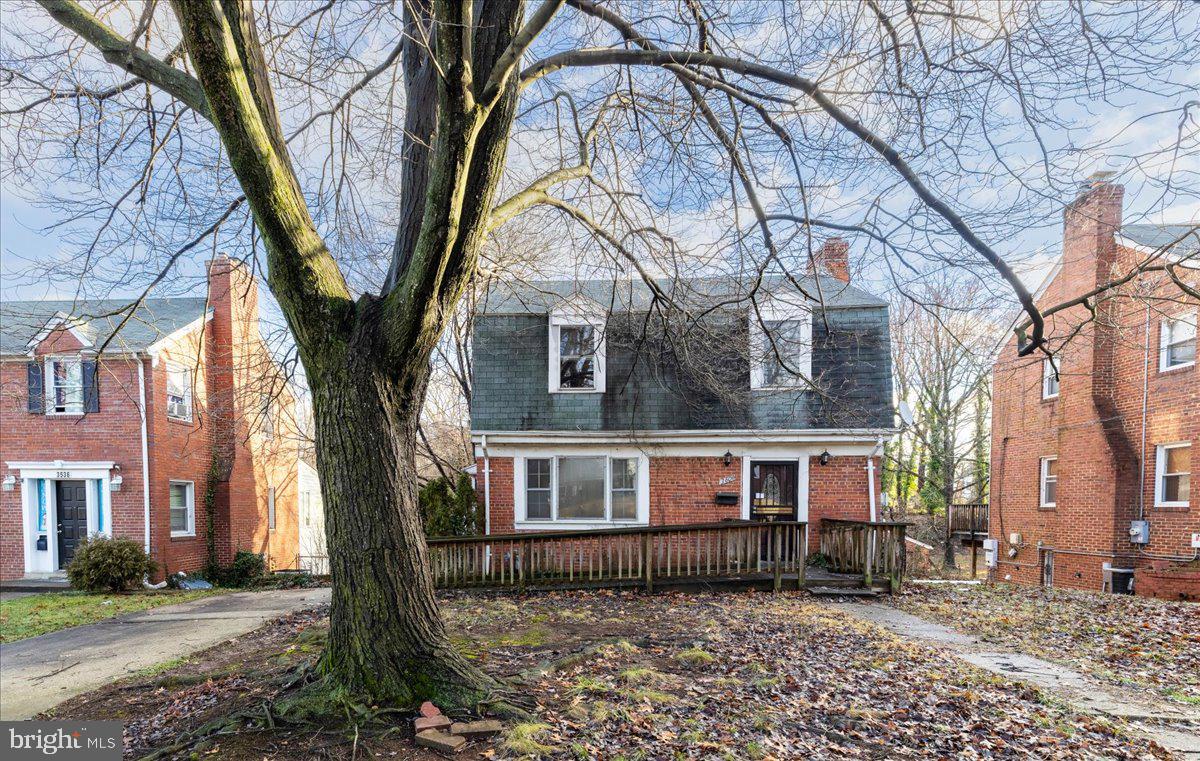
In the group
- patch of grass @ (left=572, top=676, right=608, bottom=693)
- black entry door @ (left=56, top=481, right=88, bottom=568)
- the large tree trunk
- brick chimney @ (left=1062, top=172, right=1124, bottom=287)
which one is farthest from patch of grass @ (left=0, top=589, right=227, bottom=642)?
brick chimney @ (left=1062, top=172, right=1124, bottom=287)

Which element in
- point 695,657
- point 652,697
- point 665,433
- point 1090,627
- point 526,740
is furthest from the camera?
point 665,433

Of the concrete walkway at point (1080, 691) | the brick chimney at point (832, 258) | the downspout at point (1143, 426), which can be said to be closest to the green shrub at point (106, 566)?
the concrete walkway at point (1080, 691)

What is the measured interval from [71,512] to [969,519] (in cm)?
2747

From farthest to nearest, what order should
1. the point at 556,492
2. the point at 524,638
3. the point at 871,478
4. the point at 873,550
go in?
the point at 556,492, the point at 871,478, the point at 873,550, the point at 524,638

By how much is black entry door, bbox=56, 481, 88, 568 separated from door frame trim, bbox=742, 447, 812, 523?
53.2 ft

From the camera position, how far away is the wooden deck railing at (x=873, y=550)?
10.1 m

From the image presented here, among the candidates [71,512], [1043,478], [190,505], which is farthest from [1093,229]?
[71,512]

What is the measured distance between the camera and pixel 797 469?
1211 cm

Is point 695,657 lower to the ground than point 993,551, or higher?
higher

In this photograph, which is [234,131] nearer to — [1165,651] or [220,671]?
[220,671]

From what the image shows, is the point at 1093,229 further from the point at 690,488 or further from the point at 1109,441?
the point at 690,488

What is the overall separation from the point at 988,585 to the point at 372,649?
1279 cm

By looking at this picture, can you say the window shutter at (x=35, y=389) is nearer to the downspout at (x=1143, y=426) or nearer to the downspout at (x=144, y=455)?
the downspout at (x=144, y=455)

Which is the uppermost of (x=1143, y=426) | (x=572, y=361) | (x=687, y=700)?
(x=572, y=361)
